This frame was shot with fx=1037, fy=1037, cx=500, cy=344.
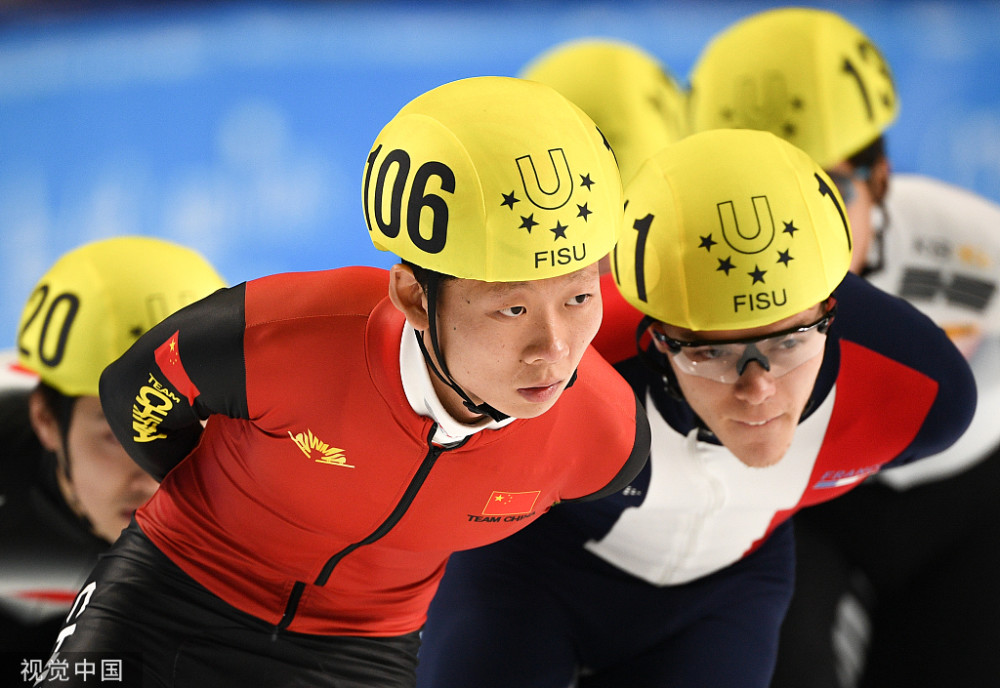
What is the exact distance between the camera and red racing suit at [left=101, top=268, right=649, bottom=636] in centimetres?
188

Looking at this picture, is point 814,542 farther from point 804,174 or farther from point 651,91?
point 804,174

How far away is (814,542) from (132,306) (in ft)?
7.75

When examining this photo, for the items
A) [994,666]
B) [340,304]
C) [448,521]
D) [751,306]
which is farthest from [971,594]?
[340,304]

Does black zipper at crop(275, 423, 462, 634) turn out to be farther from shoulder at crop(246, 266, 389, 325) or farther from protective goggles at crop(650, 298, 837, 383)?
protective goggles at crop(650, 298, 837, 383)

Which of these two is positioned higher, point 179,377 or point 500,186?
point 500,186

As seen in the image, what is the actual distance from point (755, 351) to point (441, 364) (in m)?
0.69

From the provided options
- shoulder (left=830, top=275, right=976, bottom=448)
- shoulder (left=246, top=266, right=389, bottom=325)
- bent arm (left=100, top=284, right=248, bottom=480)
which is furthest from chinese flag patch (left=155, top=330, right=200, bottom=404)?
shoulder (left=830, top=275, right=976, bottom=448)

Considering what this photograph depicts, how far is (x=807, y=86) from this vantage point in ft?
9.59

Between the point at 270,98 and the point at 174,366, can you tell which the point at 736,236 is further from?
the point at 270,98

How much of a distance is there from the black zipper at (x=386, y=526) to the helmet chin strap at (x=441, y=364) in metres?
0.09

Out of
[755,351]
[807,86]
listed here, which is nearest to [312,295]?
[755,351]

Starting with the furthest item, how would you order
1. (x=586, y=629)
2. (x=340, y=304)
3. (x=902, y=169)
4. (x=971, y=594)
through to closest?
(x=902, y=169), (x=971, y=594), (x=586, y=629), (x=340, y=304)

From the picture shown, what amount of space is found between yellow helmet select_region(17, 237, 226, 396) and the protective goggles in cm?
126

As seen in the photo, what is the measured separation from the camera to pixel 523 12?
834 cm
